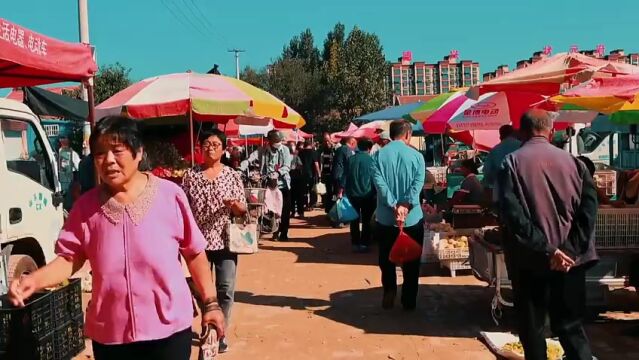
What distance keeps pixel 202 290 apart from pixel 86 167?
18.3 ft

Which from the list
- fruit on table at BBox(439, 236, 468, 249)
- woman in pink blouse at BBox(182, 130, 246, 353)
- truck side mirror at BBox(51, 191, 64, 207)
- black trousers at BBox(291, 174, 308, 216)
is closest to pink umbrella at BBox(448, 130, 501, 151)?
black trousers at BBox(291, 174, 308, 216)

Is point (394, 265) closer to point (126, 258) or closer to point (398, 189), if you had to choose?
point (398, 189)

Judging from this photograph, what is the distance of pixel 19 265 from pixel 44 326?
2.68 m

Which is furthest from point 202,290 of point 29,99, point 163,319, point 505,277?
point 29,99

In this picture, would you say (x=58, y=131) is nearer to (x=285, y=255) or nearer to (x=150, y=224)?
(x=285, y=255)

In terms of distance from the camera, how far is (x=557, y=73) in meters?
6.68

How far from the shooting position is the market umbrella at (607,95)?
18.1 feet

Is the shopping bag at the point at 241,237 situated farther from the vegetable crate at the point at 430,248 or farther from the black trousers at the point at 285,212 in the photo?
the black trousers at the point at 285,212

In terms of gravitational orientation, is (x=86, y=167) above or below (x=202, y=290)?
above

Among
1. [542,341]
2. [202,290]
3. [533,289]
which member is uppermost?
[202,290]

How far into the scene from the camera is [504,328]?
6195 millimetres

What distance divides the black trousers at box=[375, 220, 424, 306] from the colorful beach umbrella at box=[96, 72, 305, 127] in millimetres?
2088

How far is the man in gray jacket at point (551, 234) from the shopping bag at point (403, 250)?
2084 mm

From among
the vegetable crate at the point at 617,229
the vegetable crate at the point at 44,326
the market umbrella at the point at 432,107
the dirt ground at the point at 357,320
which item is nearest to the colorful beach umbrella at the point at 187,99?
the dirt ground at the point at 357,320
